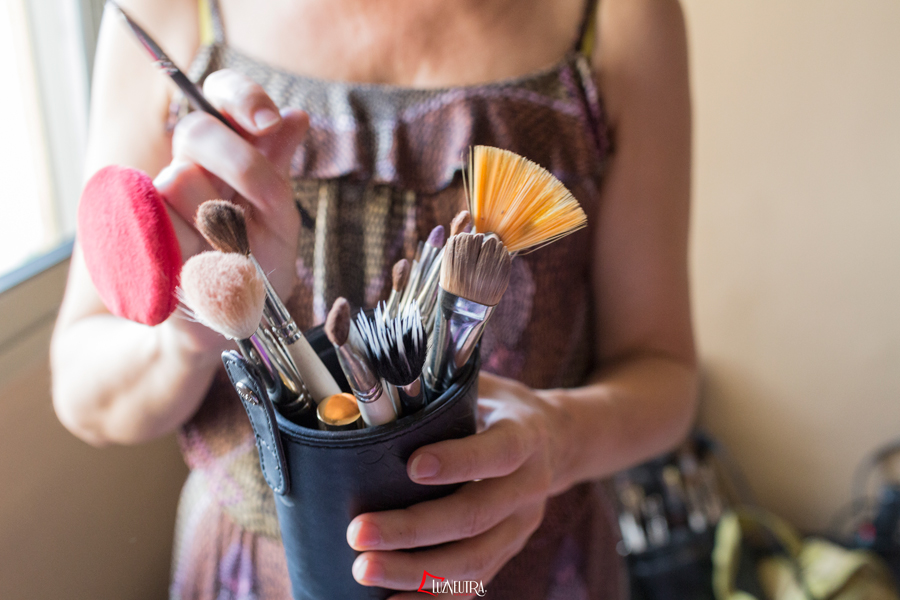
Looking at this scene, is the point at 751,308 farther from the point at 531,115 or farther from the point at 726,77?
the point at 531,115

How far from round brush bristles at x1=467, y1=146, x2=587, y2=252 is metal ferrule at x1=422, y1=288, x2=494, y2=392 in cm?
2

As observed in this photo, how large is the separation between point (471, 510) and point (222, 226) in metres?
0.12

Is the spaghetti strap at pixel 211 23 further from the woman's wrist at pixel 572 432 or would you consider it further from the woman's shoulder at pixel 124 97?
the woman's wrist at pixel 572 432

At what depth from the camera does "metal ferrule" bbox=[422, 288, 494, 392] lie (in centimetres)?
17

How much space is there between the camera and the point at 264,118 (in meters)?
0.18

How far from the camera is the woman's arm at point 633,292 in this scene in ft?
0.92

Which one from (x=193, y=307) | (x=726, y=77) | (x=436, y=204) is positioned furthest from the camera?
(x=726, y=77)

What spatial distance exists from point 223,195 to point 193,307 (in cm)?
3

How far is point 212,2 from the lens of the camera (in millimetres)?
317

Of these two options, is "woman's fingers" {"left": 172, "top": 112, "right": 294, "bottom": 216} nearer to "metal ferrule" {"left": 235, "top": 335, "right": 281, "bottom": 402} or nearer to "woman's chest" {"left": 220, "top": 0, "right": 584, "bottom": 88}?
"metal ferrule" {"left": 235, "top": 335, "right": 281, "bottom": 402}

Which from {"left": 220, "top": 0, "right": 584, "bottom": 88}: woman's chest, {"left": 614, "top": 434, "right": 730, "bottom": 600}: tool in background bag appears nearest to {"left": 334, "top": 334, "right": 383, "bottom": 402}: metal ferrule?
{"left": 220, "top": 0, "right": 584, "bottom": 88}: woman's chest

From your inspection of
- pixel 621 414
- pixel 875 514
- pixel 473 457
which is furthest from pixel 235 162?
pixel 875 514

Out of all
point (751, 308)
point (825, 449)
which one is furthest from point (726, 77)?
point (825, 449)

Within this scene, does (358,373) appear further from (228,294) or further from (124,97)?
(124,97)
